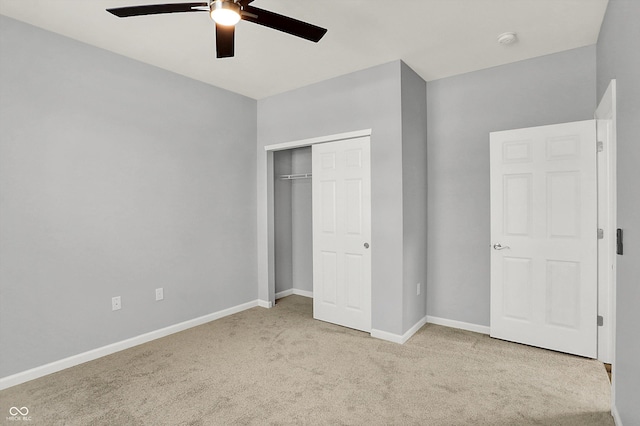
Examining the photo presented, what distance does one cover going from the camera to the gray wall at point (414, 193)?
134 inches

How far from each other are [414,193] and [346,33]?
66.6 inches

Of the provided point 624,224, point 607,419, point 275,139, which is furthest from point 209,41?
point 607,419

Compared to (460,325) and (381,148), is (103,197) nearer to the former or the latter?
(381,148)

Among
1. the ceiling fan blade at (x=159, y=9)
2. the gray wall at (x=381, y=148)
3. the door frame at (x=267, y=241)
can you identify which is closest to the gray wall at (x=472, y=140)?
the gray wall at (x=381, y=148)

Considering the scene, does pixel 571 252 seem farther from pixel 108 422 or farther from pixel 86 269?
pixel 86 269

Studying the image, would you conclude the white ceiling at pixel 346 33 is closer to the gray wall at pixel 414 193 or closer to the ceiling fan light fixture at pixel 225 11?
the gray wall at pixel 414 193

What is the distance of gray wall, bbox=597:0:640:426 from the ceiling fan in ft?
5.51

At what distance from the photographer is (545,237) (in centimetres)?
311

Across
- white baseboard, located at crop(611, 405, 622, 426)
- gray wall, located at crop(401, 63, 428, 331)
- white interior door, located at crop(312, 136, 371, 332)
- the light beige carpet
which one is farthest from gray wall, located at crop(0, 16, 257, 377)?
white baseboard, located at crop(611, 405, 622, 426)

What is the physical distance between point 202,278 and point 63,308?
1341mm

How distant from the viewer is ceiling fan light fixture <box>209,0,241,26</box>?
176 cm

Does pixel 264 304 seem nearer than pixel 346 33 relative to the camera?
No

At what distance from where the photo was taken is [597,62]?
2934mm

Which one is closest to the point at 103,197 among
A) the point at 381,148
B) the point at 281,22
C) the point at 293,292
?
the point at 281,22
